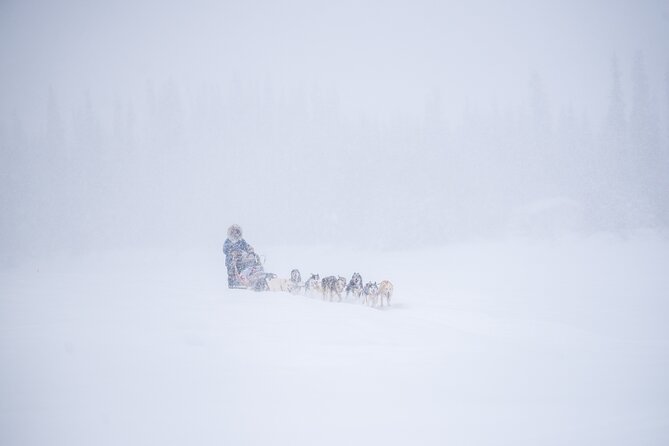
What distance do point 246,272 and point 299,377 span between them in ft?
26.5

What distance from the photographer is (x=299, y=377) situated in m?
4.33

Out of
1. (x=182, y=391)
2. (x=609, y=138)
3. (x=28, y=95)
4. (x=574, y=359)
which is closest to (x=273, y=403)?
(x=182, y=391)

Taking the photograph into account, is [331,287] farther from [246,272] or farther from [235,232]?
[235,232]

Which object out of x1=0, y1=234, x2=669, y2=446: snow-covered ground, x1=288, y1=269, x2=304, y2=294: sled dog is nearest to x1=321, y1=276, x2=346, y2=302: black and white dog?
x1=288, y1=269, x2=304, y2=294: sled dog

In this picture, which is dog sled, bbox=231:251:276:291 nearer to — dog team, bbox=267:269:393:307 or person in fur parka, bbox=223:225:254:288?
person in fur parka, bbox=223:225:254:288

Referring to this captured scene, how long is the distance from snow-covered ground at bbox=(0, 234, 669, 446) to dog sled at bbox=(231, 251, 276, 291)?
2635 mm

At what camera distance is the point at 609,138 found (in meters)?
42.0

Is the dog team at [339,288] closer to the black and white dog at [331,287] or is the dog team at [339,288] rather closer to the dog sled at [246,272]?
the black and white dog at [331,287]

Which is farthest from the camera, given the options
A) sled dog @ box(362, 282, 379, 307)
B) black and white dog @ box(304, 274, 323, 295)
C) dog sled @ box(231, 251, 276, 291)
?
black and white dog @ box(304, 274, 323, 295)

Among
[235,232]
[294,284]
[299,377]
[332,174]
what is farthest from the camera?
[332,174]

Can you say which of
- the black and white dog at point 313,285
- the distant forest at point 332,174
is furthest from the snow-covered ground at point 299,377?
the distant forest at point 332,174

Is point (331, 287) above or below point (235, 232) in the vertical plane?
below

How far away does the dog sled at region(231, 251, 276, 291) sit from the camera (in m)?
12.0

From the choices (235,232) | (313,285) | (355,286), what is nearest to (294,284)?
(313,285)
